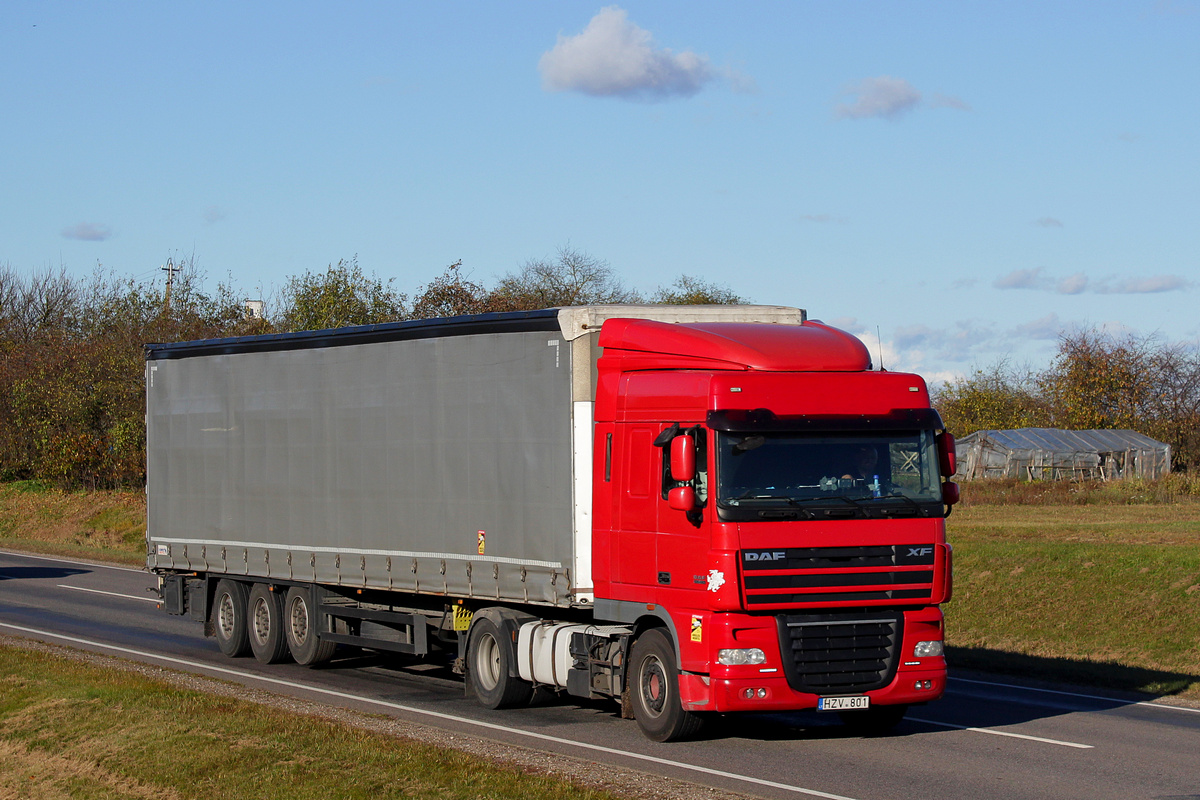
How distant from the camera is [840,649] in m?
11.3

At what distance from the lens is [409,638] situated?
15516 millimetres

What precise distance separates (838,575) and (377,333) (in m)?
6.63

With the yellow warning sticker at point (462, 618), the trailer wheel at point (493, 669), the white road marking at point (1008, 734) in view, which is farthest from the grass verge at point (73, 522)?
the white road marking at point (1008, 734)

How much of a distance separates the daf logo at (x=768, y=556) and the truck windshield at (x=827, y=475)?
303 mm

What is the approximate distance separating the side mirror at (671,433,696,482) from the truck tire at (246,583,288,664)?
8442 mm

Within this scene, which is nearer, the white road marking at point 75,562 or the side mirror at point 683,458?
the side mirror at point 683,458

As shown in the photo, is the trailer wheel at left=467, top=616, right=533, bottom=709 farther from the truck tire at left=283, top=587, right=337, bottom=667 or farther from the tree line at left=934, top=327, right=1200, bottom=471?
the tree line at left=934, top=327, right=1200, bottom=471

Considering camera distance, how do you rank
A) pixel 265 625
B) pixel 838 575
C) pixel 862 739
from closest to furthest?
1. pixel 838 575
2. pixel 862 739
3. pixel 265 625

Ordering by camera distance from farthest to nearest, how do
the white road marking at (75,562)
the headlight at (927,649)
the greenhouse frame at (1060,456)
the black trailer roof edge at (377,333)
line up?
1. the greenhouse frame at (1060,456)
2. the white road marking at (75,562)
3. the black trailer roof edge at (377,333)
4. the headlight at (927,649)

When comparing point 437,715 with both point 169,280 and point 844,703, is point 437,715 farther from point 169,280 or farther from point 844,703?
point 169,280

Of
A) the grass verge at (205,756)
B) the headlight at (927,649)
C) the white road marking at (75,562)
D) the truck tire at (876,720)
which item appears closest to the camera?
the grass verge at (205,756)

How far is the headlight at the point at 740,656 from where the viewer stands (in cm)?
1093

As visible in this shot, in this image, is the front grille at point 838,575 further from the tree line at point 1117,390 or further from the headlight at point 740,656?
the tree line at point 1117,390

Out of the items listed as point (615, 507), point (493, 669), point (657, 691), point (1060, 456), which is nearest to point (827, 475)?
point (615, 507)
